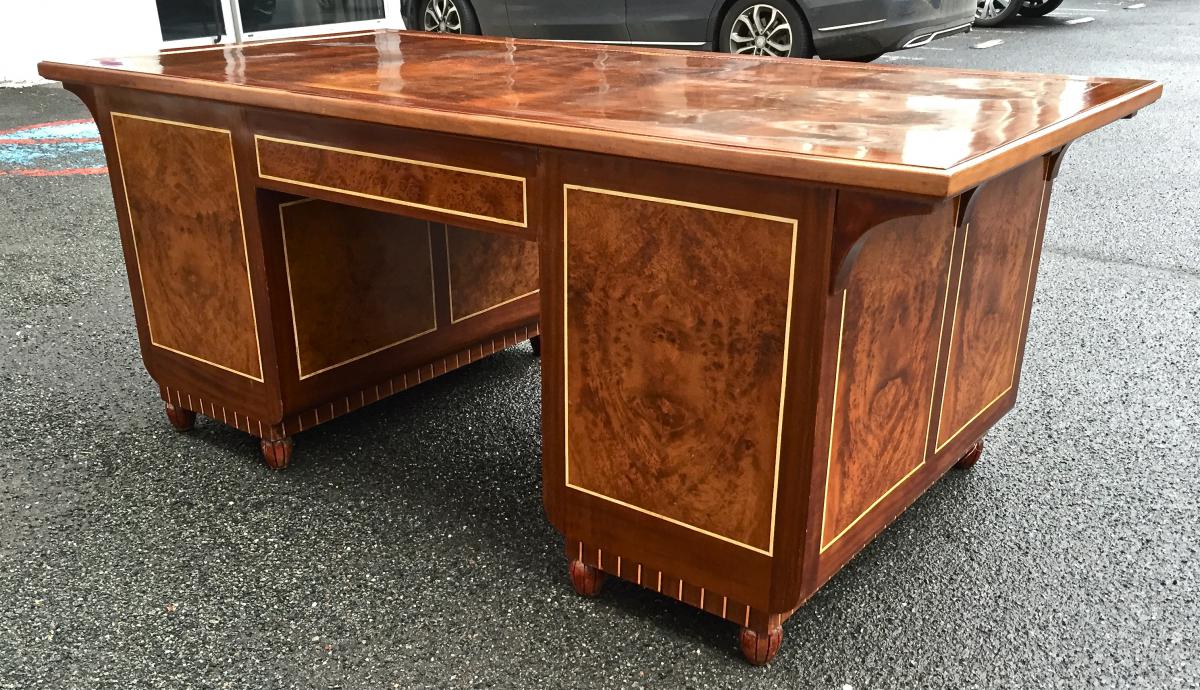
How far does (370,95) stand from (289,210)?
42cm

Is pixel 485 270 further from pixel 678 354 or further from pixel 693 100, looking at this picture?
pixel 678 354

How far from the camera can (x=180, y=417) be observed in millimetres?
2449

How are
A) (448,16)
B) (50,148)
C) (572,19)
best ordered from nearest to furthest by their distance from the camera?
(50,148)
(572,19)
(448,16)

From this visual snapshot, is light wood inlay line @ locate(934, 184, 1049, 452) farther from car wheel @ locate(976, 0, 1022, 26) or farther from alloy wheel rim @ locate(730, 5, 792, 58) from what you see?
car wheel @ locate(976, 0, 1022, 26)

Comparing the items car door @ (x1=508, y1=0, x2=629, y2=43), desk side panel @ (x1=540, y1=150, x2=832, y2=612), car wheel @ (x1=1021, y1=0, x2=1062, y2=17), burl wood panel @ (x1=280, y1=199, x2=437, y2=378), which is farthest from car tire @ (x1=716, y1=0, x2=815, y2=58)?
car wheel @ (x1=1021, y1=0, x2=1062, y2=17)

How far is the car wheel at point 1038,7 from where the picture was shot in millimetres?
9562

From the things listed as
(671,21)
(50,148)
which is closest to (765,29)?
(671,21)

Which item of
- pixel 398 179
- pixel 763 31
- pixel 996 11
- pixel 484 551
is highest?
pixel 398 179

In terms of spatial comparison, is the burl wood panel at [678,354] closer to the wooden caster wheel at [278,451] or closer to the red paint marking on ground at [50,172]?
the wooden caster wheel at [278,451]

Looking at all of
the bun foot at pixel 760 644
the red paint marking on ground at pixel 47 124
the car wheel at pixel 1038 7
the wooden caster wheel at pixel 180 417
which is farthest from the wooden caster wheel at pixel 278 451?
the car wheel at pixel 1038 7

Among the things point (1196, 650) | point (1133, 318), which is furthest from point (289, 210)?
point (1133, 318)

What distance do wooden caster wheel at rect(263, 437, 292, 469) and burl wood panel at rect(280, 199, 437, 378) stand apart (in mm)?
156

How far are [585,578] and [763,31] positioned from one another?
441cm

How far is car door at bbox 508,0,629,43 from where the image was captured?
18.9 feet
